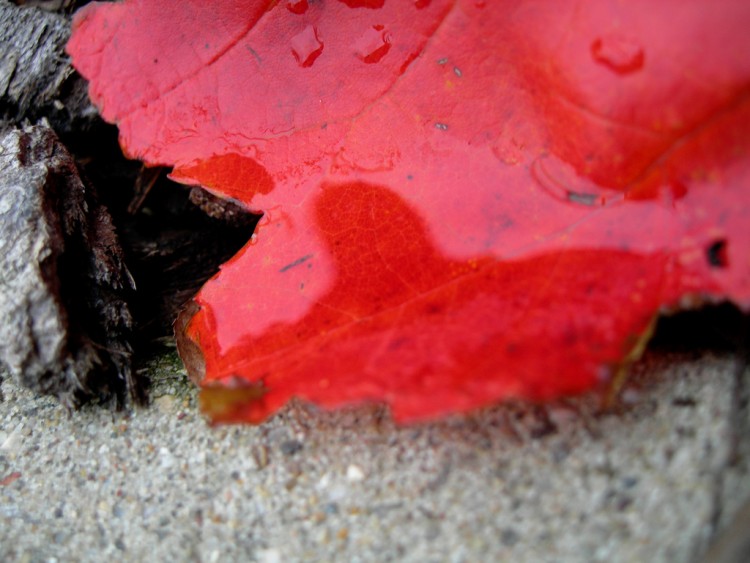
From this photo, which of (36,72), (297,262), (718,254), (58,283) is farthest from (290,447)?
(36,72)

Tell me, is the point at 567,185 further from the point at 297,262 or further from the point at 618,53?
the point at 297,262

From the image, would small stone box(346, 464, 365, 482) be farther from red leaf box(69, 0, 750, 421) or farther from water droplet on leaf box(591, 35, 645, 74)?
water droplet on leaf box(591, 35, 645, 74)

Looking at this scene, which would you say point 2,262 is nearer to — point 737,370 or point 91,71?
point 91,71

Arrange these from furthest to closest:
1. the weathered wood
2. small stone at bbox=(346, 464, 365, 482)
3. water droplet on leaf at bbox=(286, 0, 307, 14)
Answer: the weathered wood
water droplet on leaf at bbox=(286, 0, 307, 14)
small stone at bbox=(346, 464, 365, 482)

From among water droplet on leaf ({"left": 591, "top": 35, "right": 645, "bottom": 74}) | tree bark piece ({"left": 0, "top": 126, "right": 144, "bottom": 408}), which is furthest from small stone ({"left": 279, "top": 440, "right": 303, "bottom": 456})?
water droplet on leaf ({"left": 591, "top": 35, "right": 645, "bottom": 74})

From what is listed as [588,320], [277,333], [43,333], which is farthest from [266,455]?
[588,320]

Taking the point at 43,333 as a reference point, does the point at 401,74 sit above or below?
above
